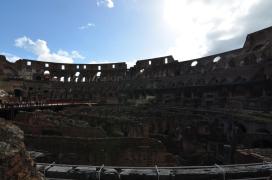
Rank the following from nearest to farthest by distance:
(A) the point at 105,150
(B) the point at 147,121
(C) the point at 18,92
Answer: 1. (A) the point at 105,150
2. (B) the point at 147,121
3. (C) the point at 18,92

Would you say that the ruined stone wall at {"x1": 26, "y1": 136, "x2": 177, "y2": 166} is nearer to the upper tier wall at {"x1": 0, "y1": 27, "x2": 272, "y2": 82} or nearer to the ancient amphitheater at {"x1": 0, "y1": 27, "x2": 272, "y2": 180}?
the ancient amphitheater at {"x1": 0, "y1": 27, "x2": 272, "y2": 180}

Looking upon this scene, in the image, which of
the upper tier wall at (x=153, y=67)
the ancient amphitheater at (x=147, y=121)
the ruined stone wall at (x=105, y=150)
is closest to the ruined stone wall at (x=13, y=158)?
the ancient amphitheater at (x=147, y=121)

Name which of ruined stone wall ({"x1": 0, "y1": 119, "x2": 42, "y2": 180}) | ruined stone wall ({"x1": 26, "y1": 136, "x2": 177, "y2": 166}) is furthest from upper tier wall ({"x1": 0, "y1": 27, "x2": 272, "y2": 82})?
ruined stone wall ({"x1": 0, "y1": 119, "x2": 42, "y2": 180})

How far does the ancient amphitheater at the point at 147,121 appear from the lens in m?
5.19

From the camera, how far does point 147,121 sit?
21734 millimetres

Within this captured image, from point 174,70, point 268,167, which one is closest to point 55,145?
point 268,167

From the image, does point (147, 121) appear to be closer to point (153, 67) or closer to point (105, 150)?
point (105, 150)

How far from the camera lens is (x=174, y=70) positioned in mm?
49531

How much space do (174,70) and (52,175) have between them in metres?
45.7

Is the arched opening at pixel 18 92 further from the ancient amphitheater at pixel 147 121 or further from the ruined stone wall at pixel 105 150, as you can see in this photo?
the ruined stone wall at pixel 105 150

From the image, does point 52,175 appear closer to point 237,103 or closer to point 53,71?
point 237,103

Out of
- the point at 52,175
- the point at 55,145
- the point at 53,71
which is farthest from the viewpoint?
the point at 53,71

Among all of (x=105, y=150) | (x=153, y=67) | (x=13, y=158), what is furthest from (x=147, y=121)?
(x=153, y=67)

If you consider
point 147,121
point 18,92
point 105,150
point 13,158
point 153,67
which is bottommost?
point 105,150
